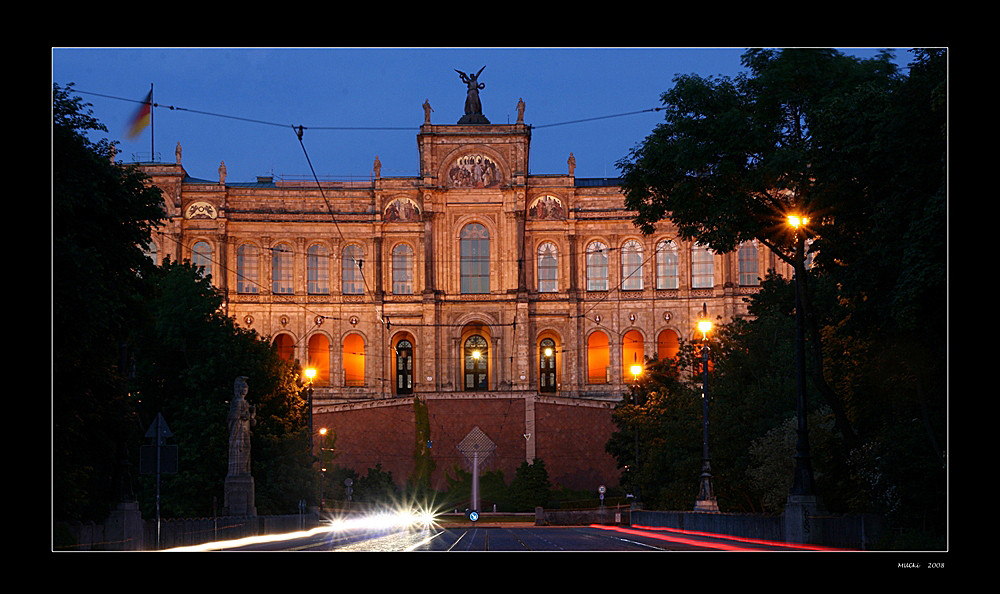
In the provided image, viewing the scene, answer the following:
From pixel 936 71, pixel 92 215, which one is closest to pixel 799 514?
pixel 936 71

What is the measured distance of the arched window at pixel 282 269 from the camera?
84312 millimetres

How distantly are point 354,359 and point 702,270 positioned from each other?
Answer: 2432 centimetres

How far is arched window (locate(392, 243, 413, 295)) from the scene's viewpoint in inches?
3359

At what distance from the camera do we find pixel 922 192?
2128 centimetres

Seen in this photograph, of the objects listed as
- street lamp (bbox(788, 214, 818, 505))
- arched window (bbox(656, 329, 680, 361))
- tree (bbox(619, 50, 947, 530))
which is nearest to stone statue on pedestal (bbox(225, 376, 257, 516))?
tree (bbox(619, 50, 947, 530))

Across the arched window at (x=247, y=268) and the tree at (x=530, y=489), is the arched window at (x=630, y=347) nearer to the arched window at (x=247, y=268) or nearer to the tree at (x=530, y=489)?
the tree at (x=530, y=489)

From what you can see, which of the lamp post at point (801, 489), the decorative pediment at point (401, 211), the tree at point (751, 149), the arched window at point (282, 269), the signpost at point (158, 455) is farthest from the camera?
the decorative pediment at point (401, 211)

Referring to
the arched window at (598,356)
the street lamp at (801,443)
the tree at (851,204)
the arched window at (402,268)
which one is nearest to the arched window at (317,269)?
the arched window at (402,268)

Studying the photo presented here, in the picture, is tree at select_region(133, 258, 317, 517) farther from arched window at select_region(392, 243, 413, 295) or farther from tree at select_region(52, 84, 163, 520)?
arched window at select_region(392, 243, 413, 295)

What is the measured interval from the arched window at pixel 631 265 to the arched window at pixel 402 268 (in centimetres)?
1448

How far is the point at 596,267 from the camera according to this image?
8575 cm

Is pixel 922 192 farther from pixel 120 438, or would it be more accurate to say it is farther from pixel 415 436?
pixel 415 436

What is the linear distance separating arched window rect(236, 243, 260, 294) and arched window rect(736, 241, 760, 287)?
3232cm

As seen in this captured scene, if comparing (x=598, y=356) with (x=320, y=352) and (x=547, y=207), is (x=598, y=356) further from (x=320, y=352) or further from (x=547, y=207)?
(x=320, y=352)
